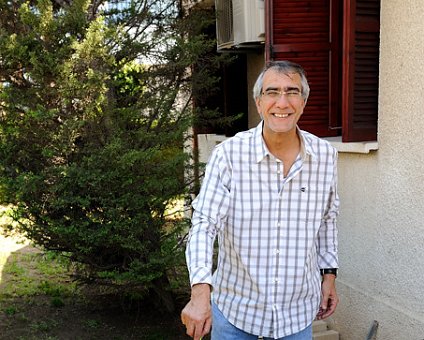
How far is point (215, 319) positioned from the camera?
2225 mm

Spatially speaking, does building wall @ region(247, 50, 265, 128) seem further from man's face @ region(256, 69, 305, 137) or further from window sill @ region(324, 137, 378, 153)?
man's face @ region(256, 69, 305, 137)

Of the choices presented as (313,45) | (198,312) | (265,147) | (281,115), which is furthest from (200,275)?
(313,45)

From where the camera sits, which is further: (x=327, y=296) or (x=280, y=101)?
(x=327, y=296)

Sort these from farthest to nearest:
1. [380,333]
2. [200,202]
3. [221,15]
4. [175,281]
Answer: [221,15] → [175,281] → [380,333] → [200,202]

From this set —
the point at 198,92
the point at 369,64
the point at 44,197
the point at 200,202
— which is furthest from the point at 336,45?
the point at 200,202

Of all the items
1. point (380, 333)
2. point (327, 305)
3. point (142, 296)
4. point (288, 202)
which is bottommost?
point (142, 296)

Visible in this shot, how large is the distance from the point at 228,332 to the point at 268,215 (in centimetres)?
52

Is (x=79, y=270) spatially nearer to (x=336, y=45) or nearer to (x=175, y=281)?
(x=175, y=281)

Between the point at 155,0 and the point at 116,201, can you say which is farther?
the point at 155,0

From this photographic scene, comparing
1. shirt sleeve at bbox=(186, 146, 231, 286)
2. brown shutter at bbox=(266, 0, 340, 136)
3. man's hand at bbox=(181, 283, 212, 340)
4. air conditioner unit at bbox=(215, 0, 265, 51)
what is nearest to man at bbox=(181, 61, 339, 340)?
shirt sleeve at bbox=(186, 146, 231, 286)

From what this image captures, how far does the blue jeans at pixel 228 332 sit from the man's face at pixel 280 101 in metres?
0.76

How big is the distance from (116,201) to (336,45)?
2.25 m

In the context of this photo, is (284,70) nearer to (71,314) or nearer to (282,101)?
(282,101)

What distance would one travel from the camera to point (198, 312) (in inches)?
71.4
